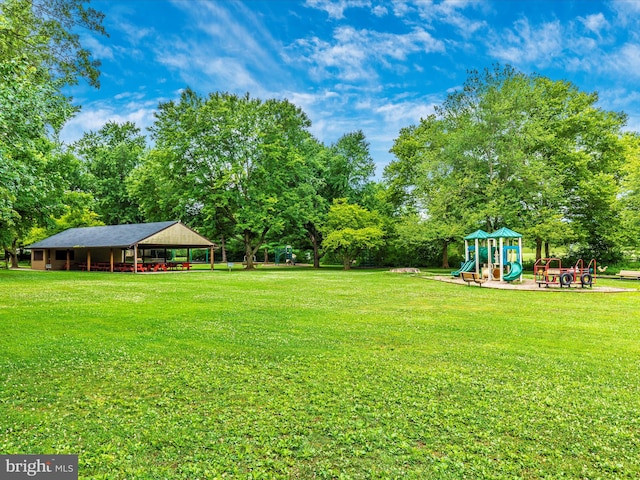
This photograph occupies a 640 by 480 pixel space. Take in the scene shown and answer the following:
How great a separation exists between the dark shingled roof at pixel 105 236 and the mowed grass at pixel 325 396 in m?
22.9

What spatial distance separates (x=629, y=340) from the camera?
7.50m

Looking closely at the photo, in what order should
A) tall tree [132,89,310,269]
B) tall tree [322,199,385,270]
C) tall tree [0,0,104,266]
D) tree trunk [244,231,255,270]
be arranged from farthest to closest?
tree trunk [244,231,255,270], tall tree [132,89,310,269], tall tree [322,199,385,270], tall tree [0,0,104,266]

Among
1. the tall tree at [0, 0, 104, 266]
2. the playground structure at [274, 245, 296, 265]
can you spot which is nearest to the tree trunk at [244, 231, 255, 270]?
the playground structure at [274, 245, 296, 265]

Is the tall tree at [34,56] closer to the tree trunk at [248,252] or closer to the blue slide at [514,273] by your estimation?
the blue slide at [514,273]

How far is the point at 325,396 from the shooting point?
4.72 metres

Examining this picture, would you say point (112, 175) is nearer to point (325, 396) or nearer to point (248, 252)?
point (248, 252)

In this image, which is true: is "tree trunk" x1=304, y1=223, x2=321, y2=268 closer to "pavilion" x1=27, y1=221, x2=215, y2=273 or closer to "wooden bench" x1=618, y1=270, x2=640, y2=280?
"pavilion" x1=27, y1=221, x2=215, y2=273

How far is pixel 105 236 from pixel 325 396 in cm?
3531

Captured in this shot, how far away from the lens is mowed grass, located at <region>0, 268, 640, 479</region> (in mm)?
3320

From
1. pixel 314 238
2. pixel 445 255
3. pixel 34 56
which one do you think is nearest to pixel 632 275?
pixel 445 255

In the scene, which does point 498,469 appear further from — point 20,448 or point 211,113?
point 211,113

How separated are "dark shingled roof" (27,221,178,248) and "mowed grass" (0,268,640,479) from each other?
2290 centimetres

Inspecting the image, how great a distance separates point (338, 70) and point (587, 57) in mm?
17899

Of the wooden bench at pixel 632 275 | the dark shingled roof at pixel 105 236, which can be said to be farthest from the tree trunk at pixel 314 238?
the wooden bench at pixel 632 275
